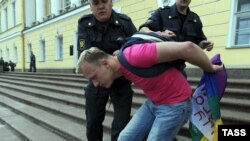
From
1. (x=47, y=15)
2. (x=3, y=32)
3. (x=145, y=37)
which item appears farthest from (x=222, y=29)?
(x=3, y=32)

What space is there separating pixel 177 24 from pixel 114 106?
99 cm

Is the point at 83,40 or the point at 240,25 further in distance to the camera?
the point at 240,25

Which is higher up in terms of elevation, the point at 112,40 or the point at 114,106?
the point at 112,40

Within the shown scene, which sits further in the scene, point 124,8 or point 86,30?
point 124,8

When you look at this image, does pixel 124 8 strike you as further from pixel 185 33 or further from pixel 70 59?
pixel 185 33

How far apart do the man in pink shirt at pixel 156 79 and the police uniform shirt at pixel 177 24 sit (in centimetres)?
77

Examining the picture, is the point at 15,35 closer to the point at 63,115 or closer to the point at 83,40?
the point at 63,115

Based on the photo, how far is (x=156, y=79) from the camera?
218 cm

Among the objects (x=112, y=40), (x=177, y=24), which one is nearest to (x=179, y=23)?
(x=177, y=24)

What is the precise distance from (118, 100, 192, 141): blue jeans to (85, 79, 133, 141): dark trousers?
658 millimetres

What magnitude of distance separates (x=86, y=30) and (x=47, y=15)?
66.7 feet

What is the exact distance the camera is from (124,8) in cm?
1262

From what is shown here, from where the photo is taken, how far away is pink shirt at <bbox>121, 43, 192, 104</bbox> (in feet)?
6.89

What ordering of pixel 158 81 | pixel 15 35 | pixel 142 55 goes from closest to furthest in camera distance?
pixel 142 55 → pixel 158 81 → pixel 15 35
